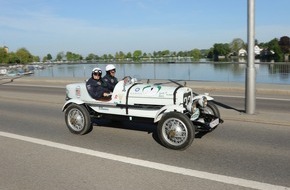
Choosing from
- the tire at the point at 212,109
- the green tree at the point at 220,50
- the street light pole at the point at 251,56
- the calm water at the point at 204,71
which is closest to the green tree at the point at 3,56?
the green tree at the point at 220,50

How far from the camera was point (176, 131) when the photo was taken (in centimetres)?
606

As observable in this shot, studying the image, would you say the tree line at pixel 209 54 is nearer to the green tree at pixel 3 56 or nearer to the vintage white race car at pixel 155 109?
the vintage white race car at pixel 155 109

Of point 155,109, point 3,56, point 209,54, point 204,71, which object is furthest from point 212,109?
point 3,56

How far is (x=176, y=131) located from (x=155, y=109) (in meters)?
0.72

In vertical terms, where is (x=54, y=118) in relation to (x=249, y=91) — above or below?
below

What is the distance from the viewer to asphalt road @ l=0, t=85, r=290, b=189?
461cm

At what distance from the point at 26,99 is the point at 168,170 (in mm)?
10540

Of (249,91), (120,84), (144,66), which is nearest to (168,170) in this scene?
(120,84)

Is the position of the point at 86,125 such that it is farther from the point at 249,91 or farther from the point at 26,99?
the point at 26,99

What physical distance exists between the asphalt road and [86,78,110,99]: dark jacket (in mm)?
873

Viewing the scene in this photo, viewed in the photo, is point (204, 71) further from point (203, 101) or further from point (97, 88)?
point (203, 101)

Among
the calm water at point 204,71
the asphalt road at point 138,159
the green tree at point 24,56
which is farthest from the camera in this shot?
the green tree at point 24,56

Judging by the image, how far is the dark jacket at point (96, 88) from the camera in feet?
24.4

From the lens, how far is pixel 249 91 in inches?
345
